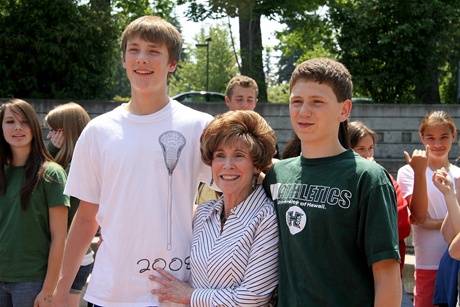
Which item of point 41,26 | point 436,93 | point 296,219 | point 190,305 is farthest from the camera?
point 436,93

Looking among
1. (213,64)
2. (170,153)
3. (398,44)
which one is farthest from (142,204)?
(213,64)

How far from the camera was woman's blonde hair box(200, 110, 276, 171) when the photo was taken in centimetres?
294

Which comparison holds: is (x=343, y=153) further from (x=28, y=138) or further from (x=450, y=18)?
(x=450, y=18)

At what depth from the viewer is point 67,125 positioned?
4.88 metres

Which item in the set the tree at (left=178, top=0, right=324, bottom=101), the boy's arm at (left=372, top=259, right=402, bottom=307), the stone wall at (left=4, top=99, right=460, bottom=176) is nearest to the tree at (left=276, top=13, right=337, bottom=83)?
the tree at (left=178, top=0, right=324, bottom=101)

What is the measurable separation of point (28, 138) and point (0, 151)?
21 cm

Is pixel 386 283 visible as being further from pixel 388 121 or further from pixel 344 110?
pixel 388 121

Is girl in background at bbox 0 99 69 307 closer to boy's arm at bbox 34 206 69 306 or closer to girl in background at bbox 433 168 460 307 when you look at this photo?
boy's arm at bbox 34 206 69 306

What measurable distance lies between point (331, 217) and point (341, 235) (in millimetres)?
78

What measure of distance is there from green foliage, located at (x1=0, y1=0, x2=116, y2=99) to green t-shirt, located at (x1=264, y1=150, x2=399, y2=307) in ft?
33.8

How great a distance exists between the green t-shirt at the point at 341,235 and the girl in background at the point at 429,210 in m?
2.33

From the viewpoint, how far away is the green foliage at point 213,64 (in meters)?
31.7

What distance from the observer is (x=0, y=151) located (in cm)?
448

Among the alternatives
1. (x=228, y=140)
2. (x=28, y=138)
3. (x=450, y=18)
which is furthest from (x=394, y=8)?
(x=228, y=140)
